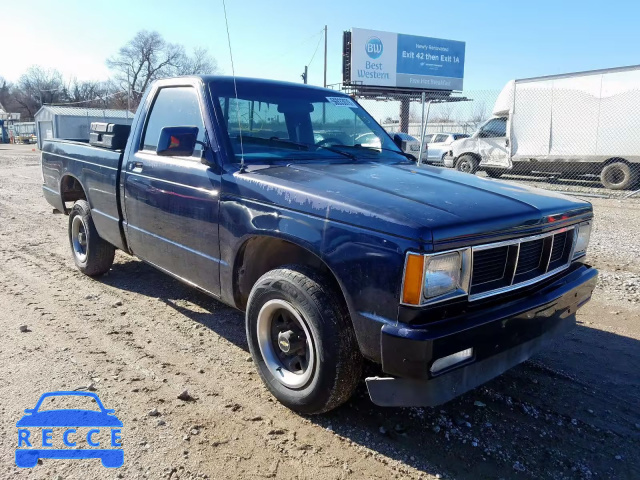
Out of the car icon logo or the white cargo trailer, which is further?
the white cargo trailer

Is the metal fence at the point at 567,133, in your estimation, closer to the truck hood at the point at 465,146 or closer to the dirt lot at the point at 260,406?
the truck hood at the point at 465,146

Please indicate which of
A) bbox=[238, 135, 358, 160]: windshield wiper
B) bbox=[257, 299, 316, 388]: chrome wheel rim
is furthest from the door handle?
bbox=[257, 299, 316, 388]: chrome wheel rim

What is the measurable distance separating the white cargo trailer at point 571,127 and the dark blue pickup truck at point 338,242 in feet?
36.8

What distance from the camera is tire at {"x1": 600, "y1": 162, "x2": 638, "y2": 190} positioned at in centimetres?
1296

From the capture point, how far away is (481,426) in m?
2.81

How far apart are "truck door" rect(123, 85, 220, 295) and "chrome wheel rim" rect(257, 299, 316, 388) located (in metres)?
0.54

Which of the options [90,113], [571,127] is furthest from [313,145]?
[90,113]

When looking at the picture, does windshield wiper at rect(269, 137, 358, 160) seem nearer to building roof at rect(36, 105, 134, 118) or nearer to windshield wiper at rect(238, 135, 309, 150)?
windshield wiper at rect(238, 135, 309, 150)

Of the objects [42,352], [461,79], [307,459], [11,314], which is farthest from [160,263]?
[461,79]

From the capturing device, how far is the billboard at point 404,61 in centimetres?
3425

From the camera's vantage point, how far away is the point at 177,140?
10.5 ft

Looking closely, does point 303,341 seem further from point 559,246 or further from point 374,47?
point 374,47

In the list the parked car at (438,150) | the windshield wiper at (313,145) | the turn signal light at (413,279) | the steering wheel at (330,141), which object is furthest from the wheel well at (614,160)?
the turn signal light at (413,279)

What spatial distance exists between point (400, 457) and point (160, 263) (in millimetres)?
2410
